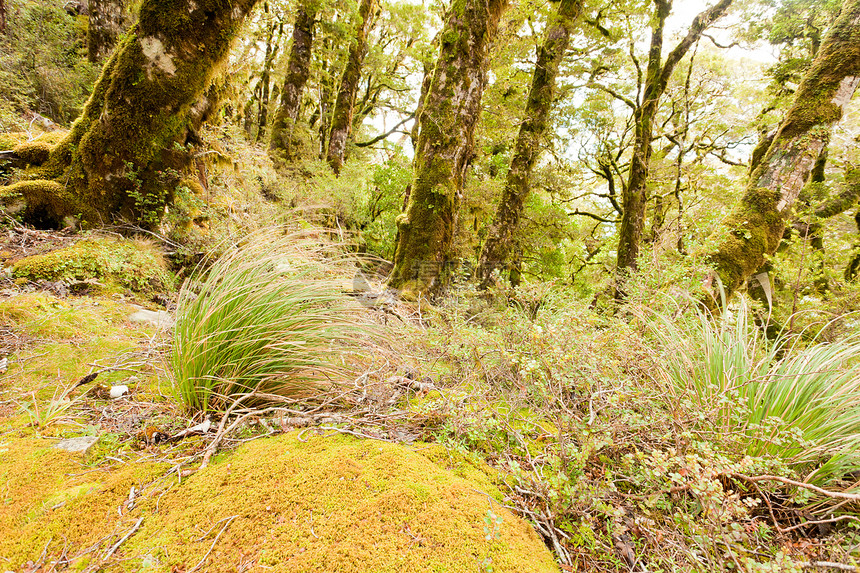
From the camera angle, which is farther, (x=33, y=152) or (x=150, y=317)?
(x=33, y=152)

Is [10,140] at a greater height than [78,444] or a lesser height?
greater

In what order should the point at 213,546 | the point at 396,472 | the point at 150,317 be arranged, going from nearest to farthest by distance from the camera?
1. the point at 213,546
2. the point at 396,472
3. the point at 150,317

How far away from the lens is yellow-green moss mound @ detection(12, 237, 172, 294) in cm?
285

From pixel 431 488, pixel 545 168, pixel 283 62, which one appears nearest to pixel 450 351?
pixel 431 488

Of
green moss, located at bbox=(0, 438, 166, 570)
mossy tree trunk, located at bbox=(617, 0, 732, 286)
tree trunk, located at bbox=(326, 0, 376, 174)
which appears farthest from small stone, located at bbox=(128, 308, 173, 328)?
tree trunk, located at bbox=(326, 0, 376, 174)

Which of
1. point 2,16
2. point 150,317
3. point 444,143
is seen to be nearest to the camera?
point 150,317

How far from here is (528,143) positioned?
6.18 m

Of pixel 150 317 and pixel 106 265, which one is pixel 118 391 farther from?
pixel 106 265

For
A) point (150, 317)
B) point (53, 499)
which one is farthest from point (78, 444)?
point (150, 317)

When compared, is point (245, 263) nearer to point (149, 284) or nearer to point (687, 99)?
point (149, 284)

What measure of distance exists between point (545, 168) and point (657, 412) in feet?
23.4

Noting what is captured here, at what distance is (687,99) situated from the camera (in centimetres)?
772

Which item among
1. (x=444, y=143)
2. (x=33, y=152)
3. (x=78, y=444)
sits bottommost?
(x=78, y=444)

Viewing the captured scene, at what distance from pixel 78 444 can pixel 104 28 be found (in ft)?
28.2
